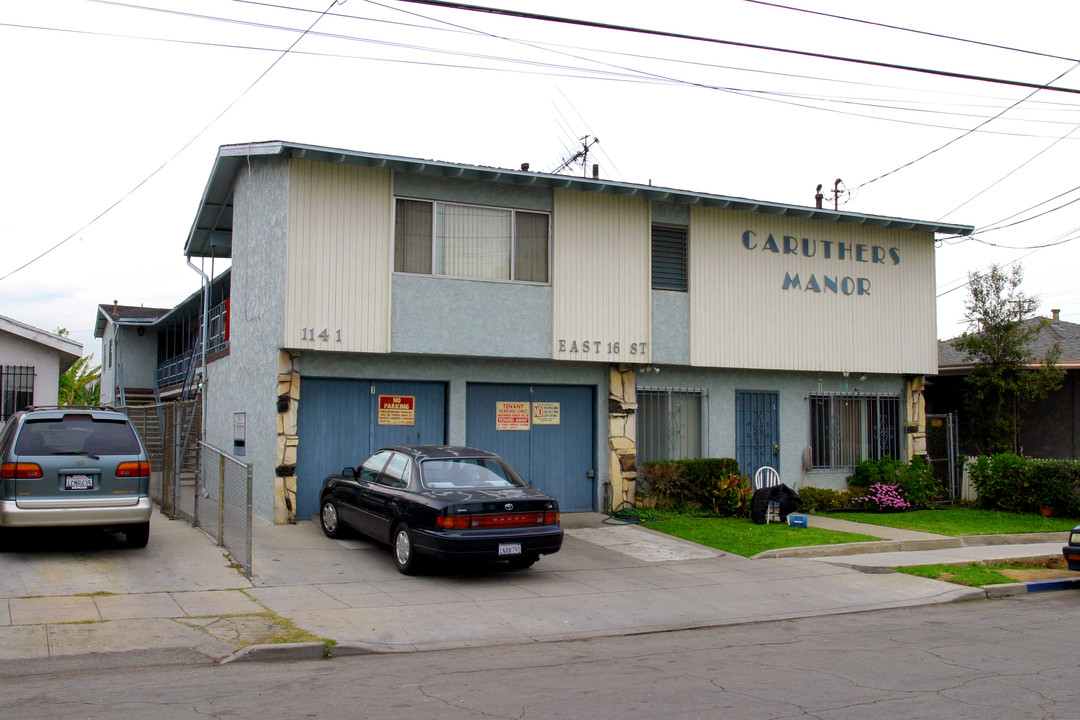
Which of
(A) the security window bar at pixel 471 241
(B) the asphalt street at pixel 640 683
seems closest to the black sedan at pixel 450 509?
(B) the asphalt street at pixel 640 683

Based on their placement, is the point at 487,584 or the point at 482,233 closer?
the point at 487,584

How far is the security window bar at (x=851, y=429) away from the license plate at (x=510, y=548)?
390 inches

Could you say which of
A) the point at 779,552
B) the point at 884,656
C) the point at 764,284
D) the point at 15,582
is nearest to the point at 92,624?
the point at 15,582

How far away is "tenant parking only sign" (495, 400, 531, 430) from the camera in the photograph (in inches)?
639

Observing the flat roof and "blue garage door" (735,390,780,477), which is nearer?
the flat roof

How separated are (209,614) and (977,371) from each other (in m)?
16.9

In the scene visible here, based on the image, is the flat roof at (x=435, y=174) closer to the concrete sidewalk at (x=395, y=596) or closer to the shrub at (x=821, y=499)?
the shrub at (x=821, y=499)

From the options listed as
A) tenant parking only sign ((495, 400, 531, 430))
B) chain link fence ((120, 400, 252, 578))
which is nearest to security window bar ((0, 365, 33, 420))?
chain link fence ((120, 400, 252, 578))

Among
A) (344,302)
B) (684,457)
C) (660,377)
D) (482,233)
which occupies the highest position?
(482,233)

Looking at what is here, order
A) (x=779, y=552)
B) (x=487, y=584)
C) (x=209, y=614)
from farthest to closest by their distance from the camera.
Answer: (x=779, y=552) → (x=487, y=584) → (x=209, y=614)

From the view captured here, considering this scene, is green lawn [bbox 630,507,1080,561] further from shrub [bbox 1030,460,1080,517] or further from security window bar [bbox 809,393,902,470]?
security window bar [bbox 809,393,902,470]

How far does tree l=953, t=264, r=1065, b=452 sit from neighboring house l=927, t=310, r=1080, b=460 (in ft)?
3.16

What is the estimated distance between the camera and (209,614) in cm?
884

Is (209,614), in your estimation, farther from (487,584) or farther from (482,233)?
(482,233)
